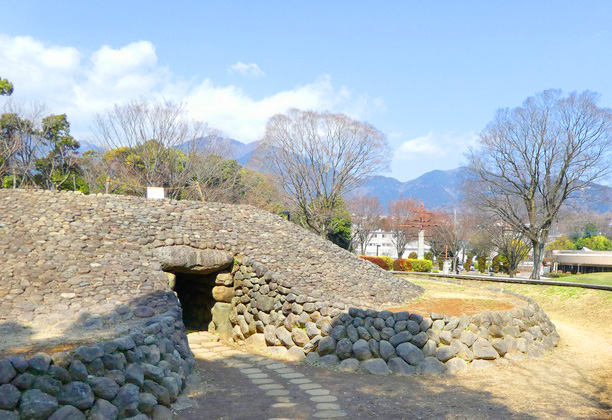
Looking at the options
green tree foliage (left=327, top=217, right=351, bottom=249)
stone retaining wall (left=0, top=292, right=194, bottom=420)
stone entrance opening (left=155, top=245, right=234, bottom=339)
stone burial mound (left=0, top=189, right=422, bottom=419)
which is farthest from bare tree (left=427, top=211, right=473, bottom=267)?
stone retaining wall (left=0, top=292, right=194, bottom=420)

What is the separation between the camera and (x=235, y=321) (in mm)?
11180

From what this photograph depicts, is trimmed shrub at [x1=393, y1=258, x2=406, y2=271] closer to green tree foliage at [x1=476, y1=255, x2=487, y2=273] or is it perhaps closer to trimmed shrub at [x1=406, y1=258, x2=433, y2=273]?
trimmed shrub at [x1=406, y1=258, x2=433, y2=273]

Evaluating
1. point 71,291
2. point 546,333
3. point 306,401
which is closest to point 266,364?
point 306,401

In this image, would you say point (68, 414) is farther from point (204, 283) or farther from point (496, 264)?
point (496, 264)

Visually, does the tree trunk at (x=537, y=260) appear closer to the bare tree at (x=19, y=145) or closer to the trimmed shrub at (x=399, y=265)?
the trimmed shrub at (x=399, y=265)

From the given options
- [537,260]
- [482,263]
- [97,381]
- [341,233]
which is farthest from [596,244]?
[97,381]

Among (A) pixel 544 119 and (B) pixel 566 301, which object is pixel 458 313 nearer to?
(B) pixel 566 301

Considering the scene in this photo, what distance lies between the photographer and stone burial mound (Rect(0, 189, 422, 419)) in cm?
533

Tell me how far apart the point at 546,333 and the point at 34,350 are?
977cm

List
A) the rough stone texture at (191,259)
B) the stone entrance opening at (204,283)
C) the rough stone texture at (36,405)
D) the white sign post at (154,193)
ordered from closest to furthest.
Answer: the rough stone texture at (36,405) → the rough stone texture at (191,259) → the stone entrance opening at (204,283) → the white sign post at (154,193)

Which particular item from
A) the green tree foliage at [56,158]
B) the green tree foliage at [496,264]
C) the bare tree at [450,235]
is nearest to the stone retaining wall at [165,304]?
the green tree foliage at [56,158]

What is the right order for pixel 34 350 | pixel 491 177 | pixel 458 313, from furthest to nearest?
pixel 491 177, pixel 458 313, pixel 34 350

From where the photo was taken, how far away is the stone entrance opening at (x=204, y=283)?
10.6 metres

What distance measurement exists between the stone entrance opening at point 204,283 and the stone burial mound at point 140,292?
3 cm
